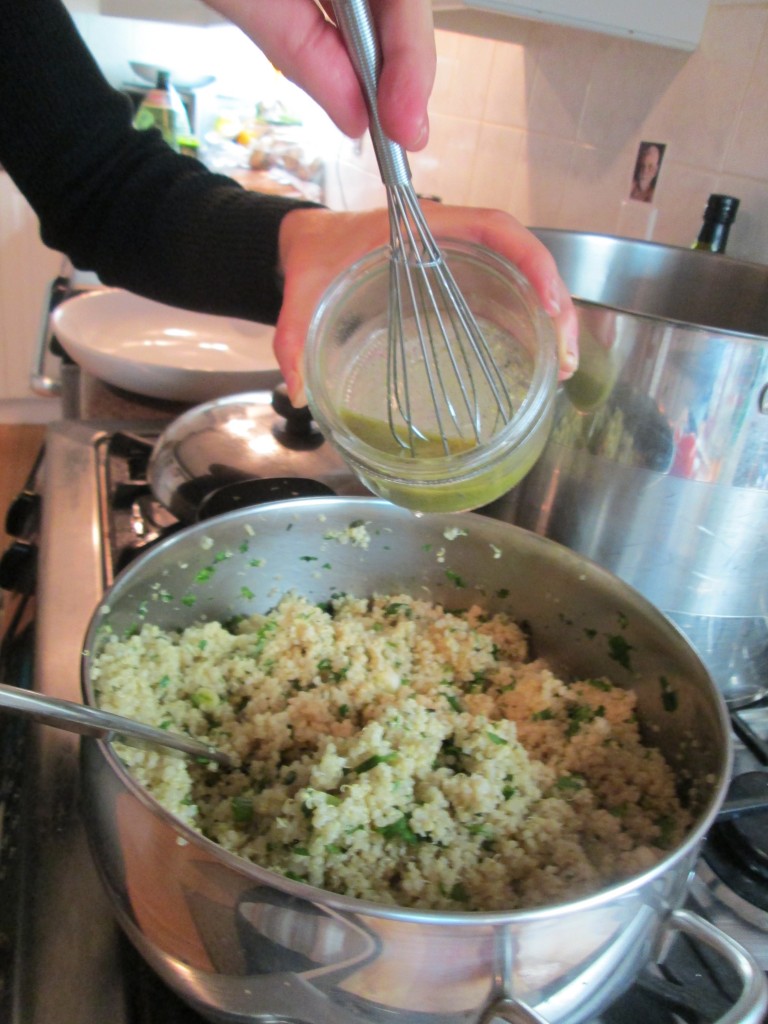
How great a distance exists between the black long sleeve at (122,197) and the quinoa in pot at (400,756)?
37 cm

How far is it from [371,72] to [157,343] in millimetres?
735

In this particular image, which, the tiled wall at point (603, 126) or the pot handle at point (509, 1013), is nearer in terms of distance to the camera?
the pot handle at point (509, 1013)

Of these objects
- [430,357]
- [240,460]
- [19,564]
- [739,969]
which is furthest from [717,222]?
[19,564]

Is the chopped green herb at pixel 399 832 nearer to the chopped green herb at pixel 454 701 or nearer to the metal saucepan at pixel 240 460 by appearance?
the chopped green herb at pixel 454 701

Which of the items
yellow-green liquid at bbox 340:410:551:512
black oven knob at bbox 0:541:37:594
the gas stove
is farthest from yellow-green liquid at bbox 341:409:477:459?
black oven knob at bbox 0:541:37:594

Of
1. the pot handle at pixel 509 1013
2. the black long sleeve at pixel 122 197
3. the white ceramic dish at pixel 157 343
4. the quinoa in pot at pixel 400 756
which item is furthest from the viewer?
the white ceramic dish at pixel 157 343

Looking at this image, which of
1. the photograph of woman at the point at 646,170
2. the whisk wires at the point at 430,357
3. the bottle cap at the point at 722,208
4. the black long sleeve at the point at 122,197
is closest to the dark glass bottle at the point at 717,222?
the bottle cap at the point at 722,208

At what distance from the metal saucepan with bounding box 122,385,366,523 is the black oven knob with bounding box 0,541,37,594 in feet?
0.47

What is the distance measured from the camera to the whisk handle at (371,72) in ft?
1.12

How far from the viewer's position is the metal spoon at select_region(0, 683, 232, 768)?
0.98ft

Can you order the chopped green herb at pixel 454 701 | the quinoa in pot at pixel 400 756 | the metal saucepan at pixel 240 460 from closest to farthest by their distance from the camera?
the quinoa in pot at pixel 400 756, the chopped green herb at pixel 454 701, the metal saucepan at pixel 240 460

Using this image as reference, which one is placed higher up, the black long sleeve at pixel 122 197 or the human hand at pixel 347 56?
the human hand at pixel 347 56

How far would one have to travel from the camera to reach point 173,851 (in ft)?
0.96

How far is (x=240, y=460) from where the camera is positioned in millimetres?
655
